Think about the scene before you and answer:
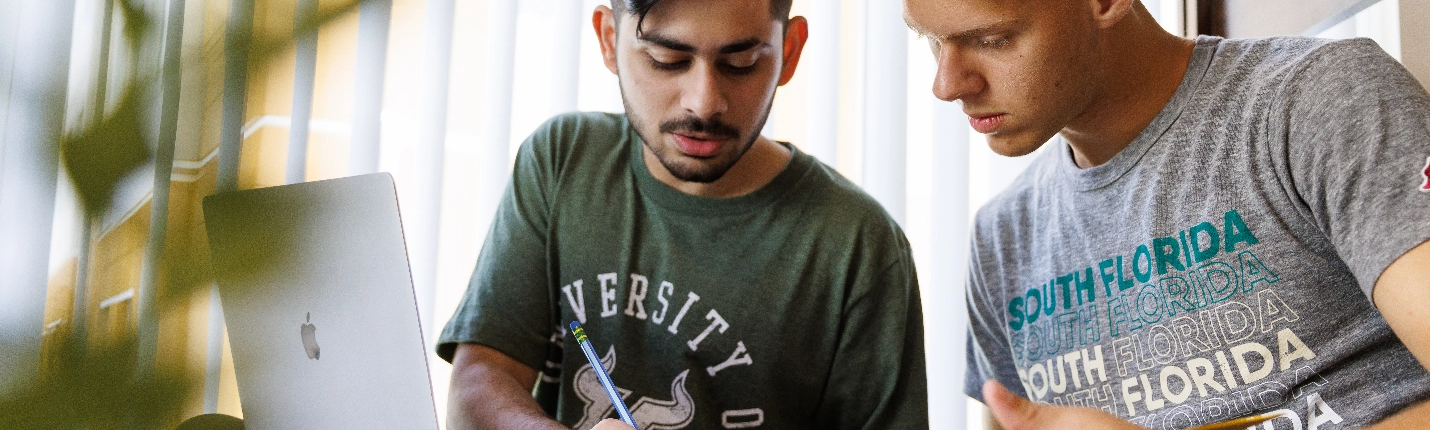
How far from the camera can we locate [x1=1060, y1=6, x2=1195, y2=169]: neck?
0.99m

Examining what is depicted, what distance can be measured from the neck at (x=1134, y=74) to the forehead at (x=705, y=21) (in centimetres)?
37

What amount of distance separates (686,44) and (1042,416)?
0.57 meters

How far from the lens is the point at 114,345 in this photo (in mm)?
154

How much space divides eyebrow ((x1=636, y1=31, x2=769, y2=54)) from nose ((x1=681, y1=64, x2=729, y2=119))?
0.08 ft

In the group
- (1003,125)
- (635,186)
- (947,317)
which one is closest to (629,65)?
(635,186)

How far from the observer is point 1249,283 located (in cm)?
90

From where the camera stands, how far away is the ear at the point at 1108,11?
3.14 feet

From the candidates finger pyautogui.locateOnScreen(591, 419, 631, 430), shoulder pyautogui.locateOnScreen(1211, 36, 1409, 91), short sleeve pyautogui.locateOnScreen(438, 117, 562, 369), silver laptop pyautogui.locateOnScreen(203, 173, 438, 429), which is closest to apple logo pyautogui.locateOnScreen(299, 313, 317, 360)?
silver laptop pyautogui.locateOnScreen(203, 173, 438, 429)

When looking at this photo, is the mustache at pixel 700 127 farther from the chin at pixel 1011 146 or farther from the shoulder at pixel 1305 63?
the shoulder at pixel 1305 63

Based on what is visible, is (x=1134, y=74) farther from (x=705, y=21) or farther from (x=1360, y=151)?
A: (x=705, y=21)

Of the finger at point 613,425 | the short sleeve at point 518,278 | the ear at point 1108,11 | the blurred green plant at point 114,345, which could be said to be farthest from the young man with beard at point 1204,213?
the blurred green plant at point 114,345

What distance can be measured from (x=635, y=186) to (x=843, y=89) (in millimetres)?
572

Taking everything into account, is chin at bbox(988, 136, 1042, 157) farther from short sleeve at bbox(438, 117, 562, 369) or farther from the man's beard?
short sleeve at bbox(438, 117, 562, 369)

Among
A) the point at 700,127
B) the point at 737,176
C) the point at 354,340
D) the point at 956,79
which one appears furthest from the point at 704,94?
the point at 354,340
